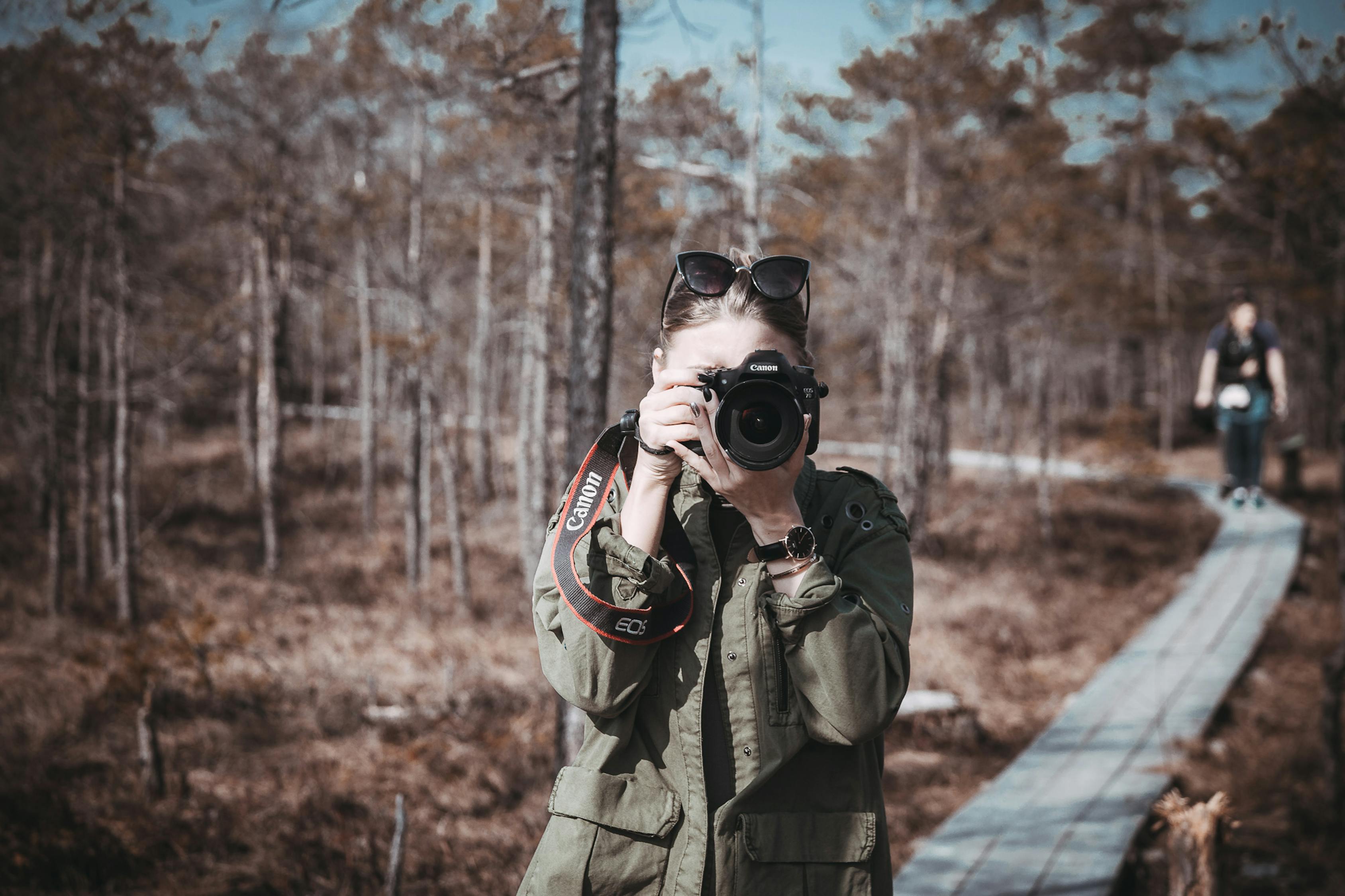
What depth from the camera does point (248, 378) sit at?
13883 mm

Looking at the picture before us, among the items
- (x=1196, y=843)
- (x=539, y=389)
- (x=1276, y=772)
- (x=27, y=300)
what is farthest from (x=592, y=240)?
(x=27, y=300)

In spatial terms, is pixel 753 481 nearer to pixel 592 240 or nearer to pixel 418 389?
pixel 592 240

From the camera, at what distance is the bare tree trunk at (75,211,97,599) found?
318 inches

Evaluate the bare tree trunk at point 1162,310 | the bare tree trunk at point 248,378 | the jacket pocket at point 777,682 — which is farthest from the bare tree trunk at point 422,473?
the bare tree trunk at point 1162,310

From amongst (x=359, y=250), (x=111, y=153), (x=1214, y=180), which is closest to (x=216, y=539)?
(x=359, y=250)

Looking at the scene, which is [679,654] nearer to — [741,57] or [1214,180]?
[741,57]

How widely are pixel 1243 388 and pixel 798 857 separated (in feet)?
13.4

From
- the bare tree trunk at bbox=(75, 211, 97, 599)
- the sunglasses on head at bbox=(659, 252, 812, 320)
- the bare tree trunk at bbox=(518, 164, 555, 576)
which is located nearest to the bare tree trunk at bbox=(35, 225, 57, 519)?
the bare tree trunk at bbox=(75, 211, 97, 599)

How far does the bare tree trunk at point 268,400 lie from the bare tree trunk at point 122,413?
2.78m

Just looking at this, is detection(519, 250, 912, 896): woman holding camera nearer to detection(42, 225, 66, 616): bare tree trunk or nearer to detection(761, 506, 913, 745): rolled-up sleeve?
detection(761, 506, 913, 745): rolled-up sleeve

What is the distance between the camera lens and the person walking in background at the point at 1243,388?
12.4ft

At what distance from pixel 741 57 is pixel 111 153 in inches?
261

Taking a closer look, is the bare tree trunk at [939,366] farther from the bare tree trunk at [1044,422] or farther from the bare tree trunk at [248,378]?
the bare tree trunk at [248,378]

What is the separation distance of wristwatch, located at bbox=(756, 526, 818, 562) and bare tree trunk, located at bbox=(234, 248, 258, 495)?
1167 centimetres
